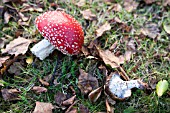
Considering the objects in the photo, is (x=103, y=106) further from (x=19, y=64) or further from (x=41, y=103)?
(x=19, y=64)

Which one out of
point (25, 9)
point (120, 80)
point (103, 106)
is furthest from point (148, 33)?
point (25, 9)

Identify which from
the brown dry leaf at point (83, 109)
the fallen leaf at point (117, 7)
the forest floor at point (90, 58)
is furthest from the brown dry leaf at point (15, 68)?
the fallen leaf at point (117, 7)

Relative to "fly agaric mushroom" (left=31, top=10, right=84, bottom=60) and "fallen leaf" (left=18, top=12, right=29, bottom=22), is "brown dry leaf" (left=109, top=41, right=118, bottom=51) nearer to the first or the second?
"fly agaric mushroom" (left=31, top=10, right=84, bottom=60)

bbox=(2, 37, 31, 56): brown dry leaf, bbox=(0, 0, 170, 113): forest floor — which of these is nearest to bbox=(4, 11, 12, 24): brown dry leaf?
bbox=(0, 0, 170, 113): forest floor

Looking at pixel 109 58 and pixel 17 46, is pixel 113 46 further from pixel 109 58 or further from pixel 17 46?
pixel 17 46

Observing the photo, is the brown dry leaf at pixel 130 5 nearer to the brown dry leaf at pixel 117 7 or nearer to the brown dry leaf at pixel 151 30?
the brown dry leaf at pixel 117 7

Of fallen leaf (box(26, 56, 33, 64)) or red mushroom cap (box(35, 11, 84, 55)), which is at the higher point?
red mushroom cap (box(35, 11, 84, 55))

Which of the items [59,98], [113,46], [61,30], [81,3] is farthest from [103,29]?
[59,98]
